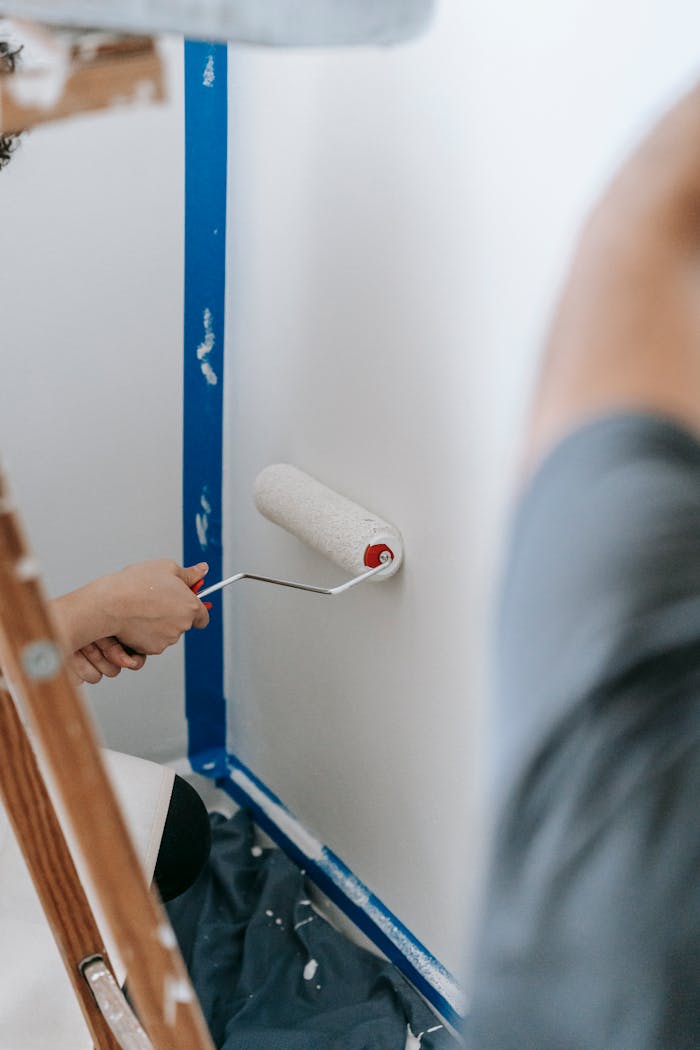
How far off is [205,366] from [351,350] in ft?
1.03

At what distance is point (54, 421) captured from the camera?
4.66ft

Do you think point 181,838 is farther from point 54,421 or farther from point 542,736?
point 542,736

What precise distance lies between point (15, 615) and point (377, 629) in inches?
32.9

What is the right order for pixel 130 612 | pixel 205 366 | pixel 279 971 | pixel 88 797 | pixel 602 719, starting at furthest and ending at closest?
pixel 205 366 < pixel 279 971 < pixel 130 612 < pixel 88 797 < pixel 602 719

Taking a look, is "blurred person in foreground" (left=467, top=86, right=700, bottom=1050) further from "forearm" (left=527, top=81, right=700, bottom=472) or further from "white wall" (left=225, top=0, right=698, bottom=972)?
"white wall" (left=225, top=0, right=698, bottom=972)

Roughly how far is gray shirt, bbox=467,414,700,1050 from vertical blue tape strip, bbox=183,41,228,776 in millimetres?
1168

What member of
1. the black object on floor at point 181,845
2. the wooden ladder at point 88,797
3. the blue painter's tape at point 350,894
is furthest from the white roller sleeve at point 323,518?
the wooden ladder at point 88,797

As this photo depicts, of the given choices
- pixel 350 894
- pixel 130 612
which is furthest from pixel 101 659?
pixel 350 894

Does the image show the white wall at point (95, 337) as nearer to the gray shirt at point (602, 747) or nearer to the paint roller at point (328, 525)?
the paint roller at point (328, 525)

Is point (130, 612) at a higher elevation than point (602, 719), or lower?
lower

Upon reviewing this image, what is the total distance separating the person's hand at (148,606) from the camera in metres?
1.11

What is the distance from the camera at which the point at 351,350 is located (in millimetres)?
1268

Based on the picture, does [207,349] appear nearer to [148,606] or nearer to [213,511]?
[213,511]

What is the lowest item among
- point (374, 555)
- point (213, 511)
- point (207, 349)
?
point (213, 511)
